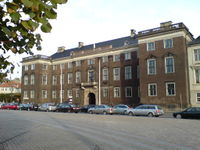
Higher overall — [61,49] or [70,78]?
[61,49]

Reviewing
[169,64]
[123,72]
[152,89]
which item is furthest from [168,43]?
[123,72]

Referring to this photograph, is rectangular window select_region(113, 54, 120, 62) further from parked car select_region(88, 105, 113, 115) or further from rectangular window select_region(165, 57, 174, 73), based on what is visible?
parked car select_region(88, 105, 113, 115)

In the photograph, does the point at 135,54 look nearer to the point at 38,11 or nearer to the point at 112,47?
the point at 112,47

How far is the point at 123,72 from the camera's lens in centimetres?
4666

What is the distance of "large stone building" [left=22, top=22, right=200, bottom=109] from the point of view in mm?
37406

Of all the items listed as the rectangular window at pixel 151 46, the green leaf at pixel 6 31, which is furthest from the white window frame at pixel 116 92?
the green leaf at pixel 6 31

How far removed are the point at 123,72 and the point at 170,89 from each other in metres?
11.7

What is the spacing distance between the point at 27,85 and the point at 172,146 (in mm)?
58180

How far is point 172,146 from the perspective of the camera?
9.54 m

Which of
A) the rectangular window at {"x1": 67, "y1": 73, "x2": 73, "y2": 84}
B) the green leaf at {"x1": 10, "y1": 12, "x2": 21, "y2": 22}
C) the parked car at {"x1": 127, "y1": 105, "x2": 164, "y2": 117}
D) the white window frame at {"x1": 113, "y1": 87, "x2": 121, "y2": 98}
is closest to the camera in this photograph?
the green leaf at {"x1": 10, "y1": 12, "x2": 21, "y2": 22}

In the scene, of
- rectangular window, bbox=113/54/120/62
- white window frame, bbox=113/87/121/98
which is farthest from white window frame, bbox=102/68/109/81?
white window frame, bbox=113/87/121/98

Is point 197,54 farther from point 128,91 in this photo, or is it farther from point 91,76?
point 91,76

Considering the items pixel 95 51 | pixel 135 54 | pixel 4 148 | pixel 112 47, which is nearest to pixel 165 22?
pixel 135 54

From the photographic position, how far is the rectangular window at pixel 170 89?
122 ft
